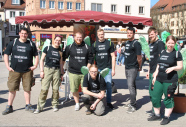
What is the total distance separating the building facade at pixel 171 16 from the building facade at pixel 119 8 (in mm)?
7052

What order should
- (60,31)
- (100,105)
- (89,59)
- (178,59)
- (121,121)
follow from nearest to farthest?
(178,59) → (121,121) → (100,105) → (89,59) → (60,31)

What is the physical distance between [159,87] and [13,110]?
11.2 ft

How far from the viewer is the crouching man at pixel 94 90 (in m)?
5.43

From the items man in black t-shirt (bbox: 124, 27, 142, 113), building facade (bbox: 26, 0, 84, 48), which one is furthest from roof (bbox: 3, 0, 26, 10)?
man in black t-shirt (bbox: 124, 27, 142, 113)

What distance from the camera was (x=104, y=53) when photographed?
5.95m

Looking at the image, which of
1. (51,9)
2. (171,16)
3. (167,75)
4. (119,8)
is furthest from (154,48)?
(171,16)

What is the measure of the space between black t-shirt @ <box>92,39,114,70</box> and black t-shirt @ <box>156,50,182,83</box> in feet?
4.65

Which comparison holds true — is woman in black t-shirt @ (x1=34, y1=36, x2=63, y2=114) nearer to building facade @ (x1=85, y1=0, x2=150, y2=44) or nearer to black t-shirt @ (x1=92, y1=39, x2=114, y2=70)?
black t-shirt @ (x1=92, y1=39, x2=114, y2=70)

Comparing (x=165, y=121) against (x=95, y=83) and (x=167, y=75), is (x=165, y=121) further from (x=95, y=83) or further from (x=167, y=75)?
(x=95, y=83)

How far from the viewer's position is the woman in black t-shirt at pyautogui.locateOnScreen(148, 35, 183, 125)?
4773mm

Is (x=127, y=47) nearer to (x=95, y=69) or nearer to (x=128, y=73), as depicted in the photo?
(x=128, y=73)

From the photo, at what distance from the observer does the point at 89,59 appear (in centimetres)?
586

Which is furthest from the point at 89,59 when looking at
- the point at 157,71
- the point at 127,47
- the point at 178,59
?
the point at 178,59

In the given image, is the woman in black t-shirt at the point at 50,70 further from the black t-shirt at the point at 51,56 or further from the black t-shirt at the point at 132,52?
the black t-shirt at the point at 132,52
